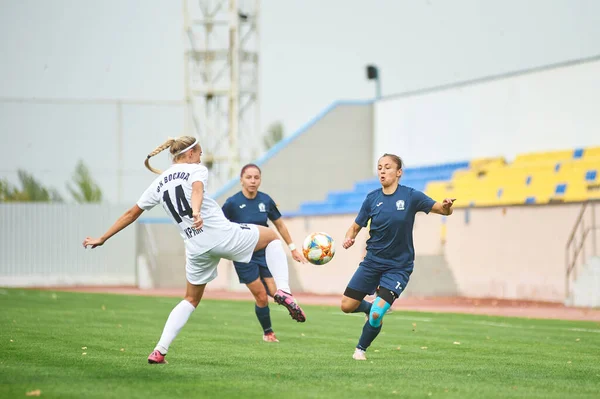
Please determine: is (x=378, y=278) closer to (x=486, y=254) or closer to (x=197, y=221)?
(x=197, y=221)

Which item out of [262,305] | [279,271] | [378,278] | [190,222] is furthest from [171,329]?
[262,305]

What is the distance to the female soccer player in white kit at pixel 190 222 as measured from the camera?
30.9ft

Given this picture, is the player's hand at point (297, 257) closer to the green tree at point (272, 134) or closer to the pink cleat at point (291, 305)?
the pink cleat at point (291, 305)

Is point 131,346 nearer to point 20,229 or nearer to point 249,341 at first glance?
point 249,341

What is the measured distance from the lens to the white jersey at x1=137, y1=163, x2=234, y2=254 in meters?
9.43

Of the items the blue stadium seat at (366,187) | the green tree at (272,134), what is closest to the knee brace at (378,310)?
the blue stadium seat at (366,187)

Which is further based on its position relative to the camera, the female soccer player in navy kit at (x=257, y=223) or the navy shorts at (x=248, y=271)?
the female soccer player in navy kit at (x=257, y=223)

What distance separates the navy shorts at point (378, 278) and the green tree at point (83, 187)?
2935cm

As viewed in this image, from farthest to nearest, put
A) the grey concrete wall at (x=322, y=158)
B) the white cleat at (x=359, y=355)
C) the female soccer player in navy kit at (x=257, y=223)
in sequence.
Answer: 1. the grey concrete wall at (x=322, y=158)
2. the female soccer player in navy kit at (x=257, y=223)
3. the white cleat at (x=359, y=355)

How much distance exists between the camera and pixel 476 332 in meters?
15.3

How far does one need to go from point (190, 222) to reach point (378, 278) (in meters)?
2.21

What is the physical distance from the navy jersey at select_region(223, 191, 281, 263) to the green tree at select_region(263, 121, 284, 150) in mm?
72501

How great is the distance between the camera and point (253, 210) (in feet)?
44.1

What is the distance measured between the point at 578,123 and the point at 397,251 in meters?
20.9
